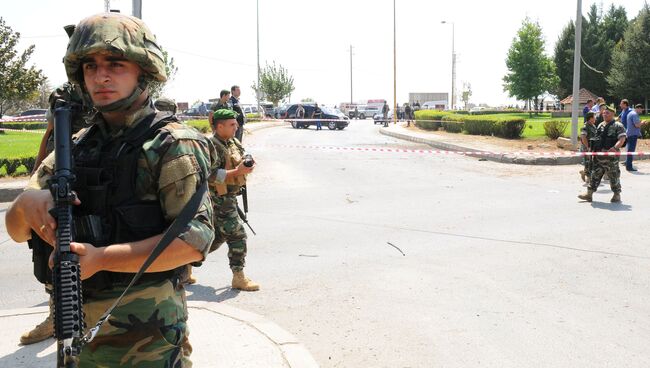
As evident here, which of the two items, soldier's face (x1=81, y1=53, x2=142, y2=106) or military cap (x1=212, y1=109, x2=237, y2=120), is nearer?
soldier's face (x1=81, y1=53, x2=142, y2=106)

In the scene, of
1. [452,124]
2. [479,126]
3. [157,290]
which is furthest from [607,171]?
[452,124]

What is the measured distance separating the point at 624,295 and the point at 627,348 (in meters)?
1.28

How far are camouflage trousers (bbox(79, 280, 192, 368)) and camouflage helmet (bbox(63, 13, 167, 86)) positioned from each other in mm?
727

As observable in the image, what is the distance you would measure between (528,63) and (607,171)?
45110mm

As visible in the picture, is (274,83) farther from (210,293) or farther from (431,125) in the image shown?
(210,293)

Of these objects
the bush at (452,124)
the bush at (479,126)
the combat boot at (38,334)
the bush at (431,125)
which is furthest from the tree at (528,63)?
the combat boot at (38,334)

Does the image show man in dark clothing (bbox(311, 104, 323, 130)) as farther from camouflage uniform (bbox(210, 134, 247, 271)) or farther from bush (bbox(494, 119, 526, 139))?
camouflage uniform (bbox(210, 134, 247, 271))

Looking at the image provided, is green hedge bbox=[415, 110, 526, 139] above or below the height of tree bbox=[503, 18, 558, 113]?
below

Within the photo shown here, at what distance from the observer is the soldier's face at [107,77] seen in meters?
1.91

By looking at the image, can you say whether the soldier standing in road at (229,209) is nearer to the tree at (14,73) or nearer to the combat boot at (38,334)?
the combat boot at (38,334)

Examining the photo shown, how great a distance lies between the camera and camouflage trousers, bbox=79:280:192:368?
2012 mm

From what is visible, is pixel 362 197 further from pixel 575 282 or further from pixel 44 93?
pixel 44 93

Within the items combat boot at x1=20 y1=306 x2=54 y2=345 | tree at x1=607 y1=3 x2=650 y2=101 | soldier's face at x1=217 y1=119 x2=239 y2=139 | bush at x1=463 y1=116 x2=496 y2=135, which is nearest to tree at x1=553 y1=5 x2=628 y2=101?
tree at x1=607 y1=3 x2=650 y2=101

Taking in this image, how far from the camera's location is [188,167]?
1888mm
